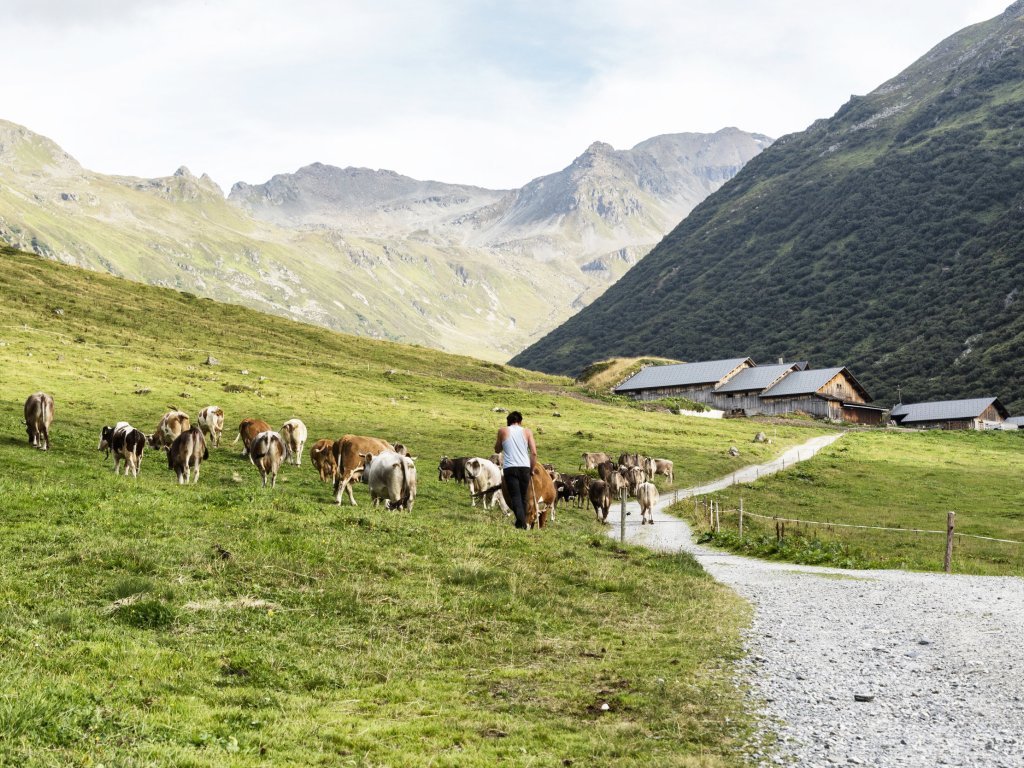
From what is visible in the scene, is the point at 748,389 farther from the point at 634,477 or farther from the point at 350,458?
the point at 350,458

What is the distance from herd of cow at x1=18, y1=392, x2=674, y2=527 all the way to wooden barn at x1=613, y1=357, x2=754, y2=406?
9370 centimetres

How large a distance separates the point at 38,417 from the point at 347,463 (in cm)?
1360

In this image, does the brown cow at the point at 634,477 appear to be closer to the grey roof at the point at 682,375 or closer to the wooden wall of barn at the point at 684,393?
the wooden wall of barn at the point at 684,393

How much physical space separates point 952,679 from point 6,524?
16392mm

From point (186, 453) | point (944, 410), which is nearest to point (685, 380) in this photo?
point (944, 410)

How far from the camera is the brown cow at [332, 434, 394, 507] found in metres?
27.3

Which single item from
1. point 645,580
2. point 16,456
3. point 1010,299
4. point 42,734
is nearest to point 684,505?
point 645,580

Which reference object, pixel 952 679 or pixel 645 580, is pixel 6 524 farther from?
pixel 952 679

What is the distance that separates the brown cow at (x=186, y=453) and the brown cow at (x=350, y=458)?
15.6 ft

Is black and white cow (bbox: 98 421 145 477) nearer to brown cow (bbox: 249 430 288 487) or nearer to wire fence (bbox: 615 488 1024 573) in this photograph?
brown cow (bbox: 249 430 288 487)

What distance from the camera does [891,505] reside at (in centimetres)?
4706

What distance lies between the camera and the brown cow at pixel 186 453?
2855 centimetres

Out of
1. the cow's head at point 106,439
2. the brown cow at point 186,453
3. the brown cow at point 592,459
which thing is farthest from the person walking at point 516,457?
the brown cow at point 592,459

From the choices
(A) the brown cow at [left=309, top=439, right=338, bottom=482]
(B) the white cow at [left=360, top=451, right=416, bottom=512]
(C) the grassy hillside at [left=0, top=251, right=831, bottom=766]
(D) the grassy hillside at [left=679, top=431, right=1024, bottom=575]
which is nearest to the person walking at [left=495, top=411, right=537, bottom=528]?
(C) the grassy hillside at [left=0, top=251, right=831, bottom=766]
